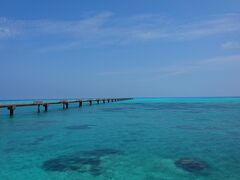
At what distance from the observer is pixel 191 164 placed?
7.97 meters

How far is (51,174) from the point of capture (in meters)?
7.21

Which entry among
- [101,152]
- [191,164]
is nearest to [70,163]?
[101,152]

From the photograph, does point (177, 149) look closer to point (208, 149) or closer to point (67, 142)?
point (208, 149)

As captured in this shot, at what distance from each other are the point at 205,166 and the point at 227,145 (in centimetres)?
413

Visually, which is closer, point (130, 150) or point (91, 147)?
point (130, 150)

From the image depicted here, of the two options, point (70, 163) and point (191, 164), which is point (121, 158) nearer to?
point (70, 163)

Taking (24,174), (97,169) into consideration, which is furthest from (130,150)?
(24,174)

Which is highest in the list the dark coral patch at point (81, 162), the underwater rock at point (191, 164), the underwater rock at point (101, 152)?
the underwater rock at point (191, 164)

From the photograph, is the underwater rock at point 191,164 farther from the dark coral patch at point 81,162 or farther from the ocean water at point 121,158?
the dark coral patch at point 81,162

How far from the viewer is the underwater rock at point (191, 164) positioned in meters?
7.48

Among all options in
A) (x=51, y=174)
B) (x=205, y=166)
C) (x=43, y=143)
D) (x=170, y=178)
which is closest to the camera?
(x=170, y=178)

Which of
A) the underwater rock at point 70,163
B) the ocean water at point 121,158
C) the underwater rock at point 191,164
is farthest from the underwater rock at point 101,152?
the underwater rock at point 191,164

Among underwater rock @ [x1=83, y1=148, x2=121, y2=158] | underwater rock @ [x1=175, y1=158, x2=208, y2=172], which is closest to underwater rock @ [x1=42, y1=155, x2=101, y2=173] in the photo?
underwater rock @ [x1=83, y1=148, x2=121, y2=158]

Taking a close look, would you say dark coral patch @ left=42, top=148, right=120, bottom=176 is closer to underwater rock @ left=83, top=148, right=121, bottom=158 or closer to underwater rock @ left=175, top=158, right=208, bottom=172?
underwater rock @ left=83, top=148, right=121, bottom=158
